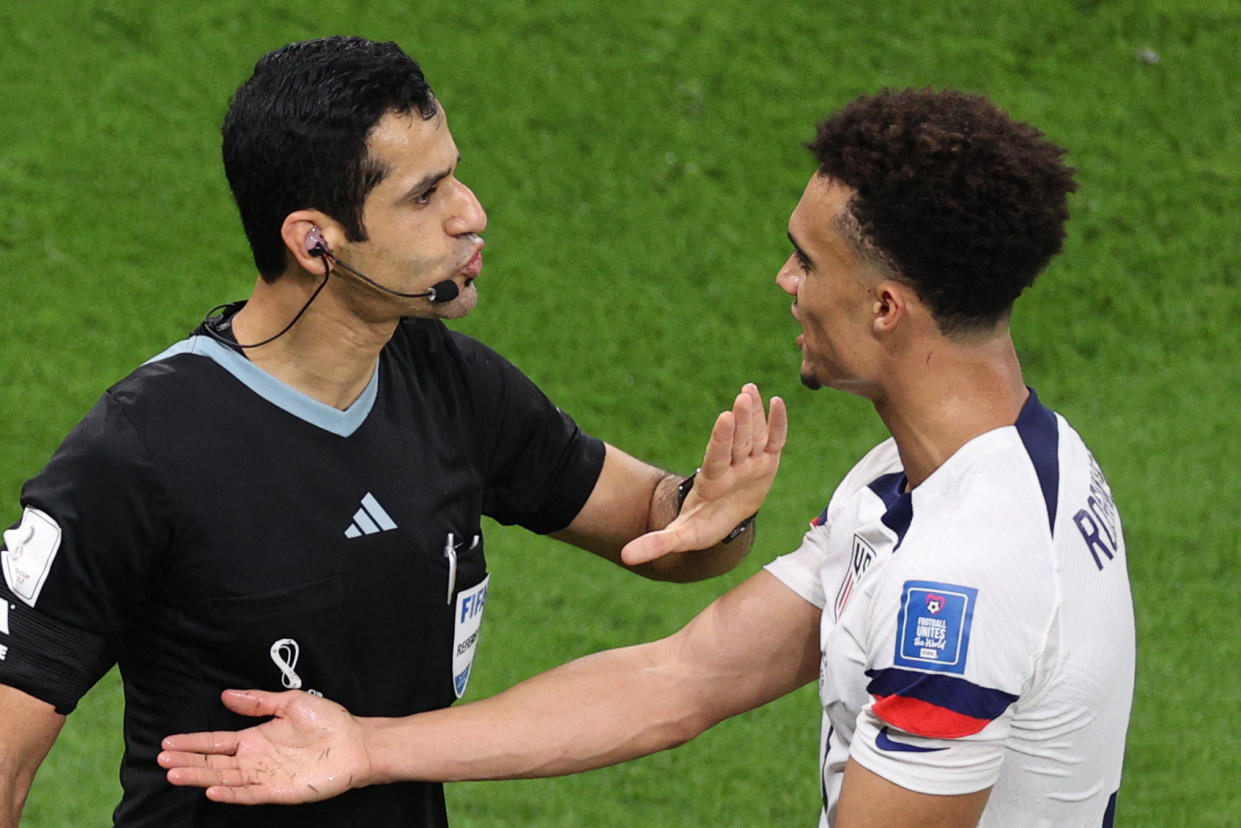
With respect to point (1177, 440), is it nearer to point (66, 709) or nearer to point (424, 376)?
point (424, 376)

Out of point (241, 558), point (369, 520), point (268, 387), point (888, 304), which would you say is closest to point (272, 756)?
point (241, 558)

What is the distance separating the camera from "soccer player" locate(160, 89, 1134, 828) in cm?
268

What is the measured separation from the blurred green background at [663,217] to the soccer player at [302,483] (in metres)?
3.63

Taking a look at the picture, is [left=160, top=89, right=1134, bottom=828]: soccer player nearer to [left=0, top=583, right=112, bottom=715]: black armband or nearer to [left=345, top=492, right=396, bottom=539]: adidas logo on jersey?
[left=0, top=583, right=112, bottom=715]: black armband

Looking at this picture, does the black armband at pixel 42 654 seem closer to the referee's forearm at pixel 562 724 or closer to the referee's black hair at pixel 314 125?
the referee's forearm at pixel 562 724

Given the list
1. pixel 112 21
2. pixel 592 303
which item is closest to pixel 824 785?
pixel 592 303

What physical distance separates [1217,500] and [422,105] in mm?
5702

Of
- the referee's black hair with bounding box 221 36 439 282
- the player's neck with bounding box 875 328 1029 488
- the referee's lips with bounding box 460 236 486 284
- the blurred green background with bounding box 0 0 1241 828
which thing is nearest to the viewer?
the player's neck with bounding box 875 328 1029 488

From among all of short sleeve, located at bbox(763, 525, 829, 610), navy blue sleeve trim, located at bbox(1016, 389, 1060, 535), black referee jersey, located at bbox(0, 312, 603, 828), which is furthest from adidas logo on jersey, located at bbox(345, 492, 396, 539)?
navy blue sleeve trim, located at bbox(1016, 389, 1060, 535)

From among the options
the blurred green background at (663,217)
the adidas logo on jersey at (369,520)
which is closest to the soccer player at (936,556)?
the adidas logo on jersey at (369,520)

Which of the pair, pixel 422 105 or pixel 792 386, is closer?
pixel 422 105

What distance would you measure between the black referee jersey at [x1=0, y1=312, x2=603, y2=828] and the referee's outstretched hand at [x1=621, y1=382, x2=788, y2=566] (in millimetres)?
427

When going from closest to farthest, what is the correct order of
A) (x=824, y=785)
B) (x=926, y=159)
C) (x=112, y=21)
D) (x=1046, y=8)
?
(x=926, y=159) < (x=824, y=785) < (x=112, y=21) < (x=1046, y=8)

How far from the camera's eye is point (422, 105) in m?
3.21
